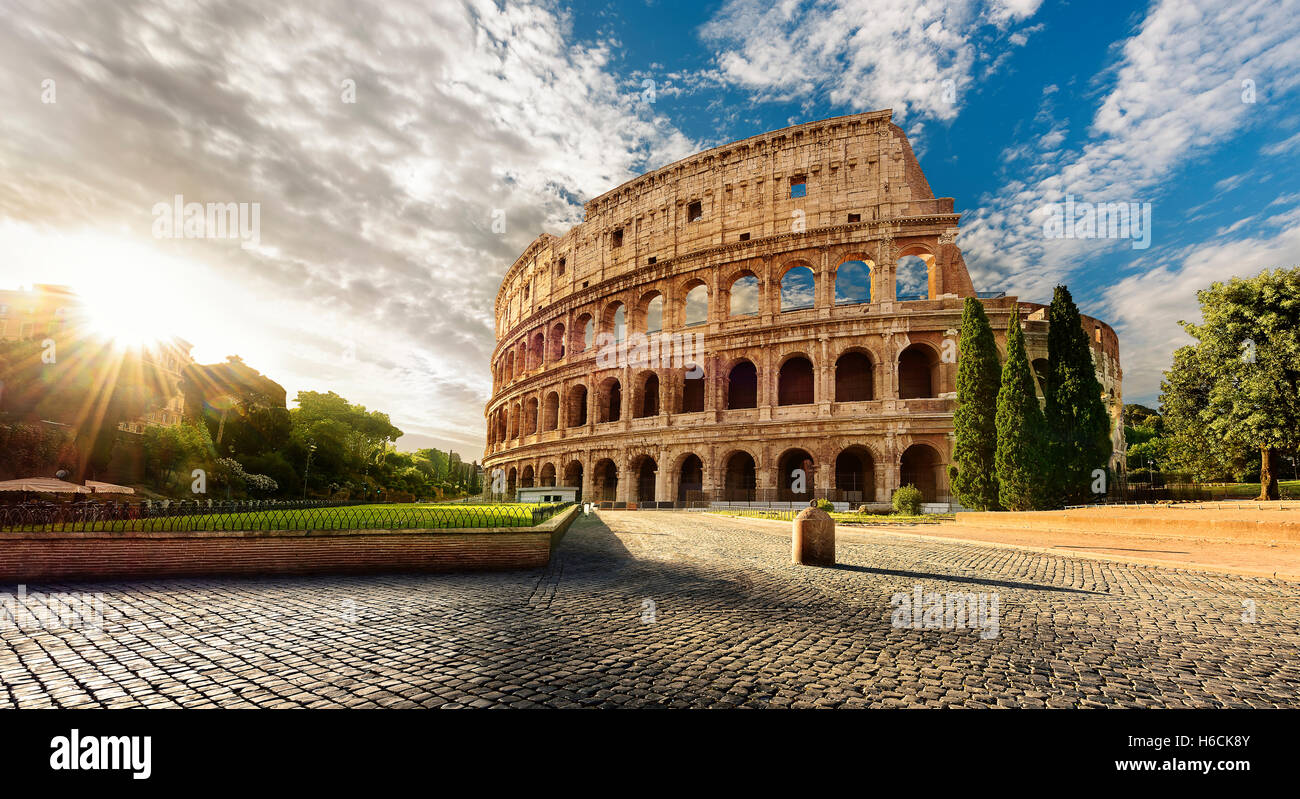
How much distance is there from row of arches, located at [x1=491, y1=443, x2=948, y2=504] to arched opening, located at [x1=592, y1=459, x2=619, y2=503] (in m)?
0.07

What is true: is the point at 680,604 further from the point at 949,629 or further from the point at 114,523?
the point at 114,523

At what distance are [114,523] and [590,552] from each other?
904 cm

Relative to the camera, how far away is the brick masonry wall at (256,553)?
925 centimetres

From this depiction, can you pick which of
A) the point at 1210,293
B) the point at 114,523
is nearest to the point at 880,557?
the point at 114,523

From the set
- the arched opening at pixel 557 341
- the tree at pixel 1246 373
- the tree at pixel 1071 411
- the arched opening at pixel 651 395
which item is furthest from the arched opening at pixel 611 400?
the tree at pixel 1246 373

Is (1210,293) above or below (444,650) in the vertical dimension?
above

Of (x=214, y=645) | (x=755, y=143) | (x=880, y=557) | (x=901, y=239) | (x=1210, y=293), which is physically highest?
(x=755, y=143)

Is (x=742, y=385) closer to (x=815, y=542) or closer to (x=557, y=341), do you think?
(x=557, y=341)

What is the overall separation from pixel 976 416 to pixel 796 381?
1158 cm

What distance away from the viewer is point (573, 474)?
1527 inches

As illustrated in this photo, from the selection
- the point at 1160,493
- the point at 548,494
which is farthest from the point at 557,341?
the point at 1160,493

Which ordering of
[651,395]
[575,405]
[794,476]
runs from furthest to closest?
[575,405], [651,395], [794,476]

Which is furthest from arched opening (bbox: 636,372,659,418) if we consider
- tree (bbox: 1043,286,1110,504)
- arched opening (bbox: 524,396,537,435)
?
tree (bbox: 1043,286,1110,504)
